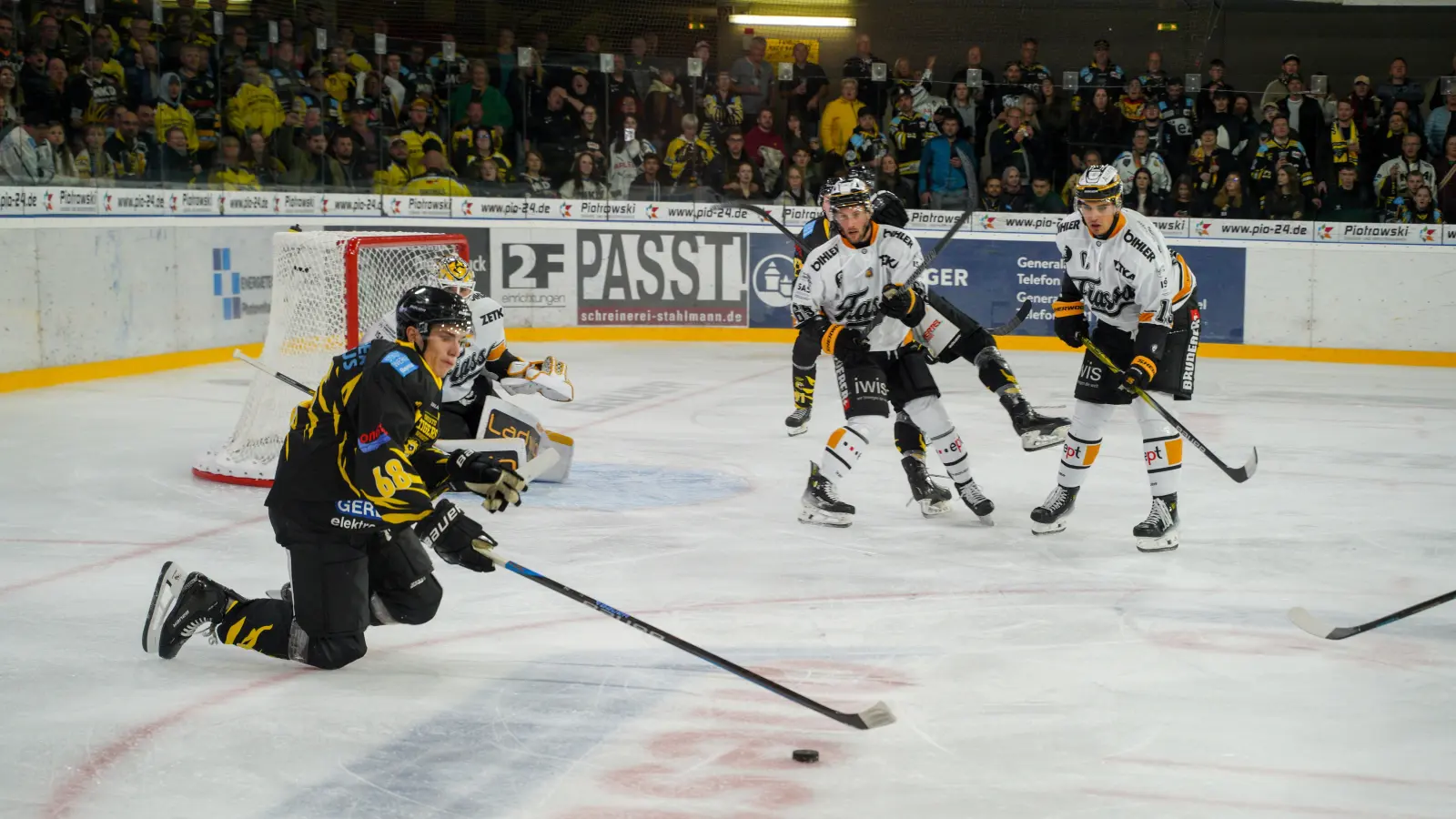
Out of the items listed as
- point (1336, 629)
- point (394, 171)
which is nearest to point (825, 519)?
point (1336, 629)

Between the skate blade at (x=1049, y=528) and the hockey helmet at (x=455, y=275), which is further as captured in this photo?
the hockey helmet at (x=455, y=275)

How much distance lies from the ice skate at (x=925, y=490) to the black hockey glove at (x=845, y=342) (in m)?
0.57

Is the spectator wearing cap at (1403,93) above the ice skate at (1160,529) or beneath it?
above

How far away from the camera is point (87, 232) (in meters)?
8.95

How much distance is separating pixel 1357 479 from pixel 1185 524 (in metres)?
1.36

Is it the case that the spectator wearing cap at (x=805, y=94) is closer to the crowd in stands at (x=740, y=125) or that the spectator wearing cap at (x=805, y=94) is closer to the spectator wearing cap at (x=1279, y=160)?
the crowd in stands at (x=740, y=125)

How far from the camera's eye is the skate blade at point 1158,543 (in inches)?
202

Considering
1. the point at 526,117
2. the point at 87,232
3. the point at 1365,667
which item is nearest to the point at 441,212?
the point at 526,117

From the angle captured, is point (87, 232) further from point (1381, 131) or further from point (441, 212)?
point (1381, 131)

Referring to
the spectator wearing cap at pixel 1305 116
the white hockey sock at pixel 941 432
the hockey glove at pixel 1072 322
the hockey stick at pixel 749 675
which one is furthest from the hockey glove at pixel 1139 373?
the spectator wearing cap at pixel 1305 116

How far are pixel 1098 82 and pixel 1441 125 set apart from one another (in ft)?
8.36

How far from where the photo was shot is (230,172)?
1056 centimetres

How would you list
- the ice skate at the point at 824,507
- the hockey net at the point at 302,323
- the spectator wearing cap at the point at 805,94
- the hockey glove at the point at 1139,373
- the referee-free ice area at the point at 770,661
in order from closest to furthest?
the referee-free ice area at the point at 770,661, the hockey glove at the point at 1139,373, the ice skate at the point at 824,507, the hockey net at the point at 302,323, the spectator wearing cap at the point at 805,94

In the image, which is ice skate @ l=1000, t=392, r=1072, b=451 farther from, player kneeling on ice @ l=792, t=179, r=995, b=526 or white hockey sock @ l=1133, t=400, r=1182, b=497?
white hockey sock @ l=1133, t=400, r=1182, b=497
